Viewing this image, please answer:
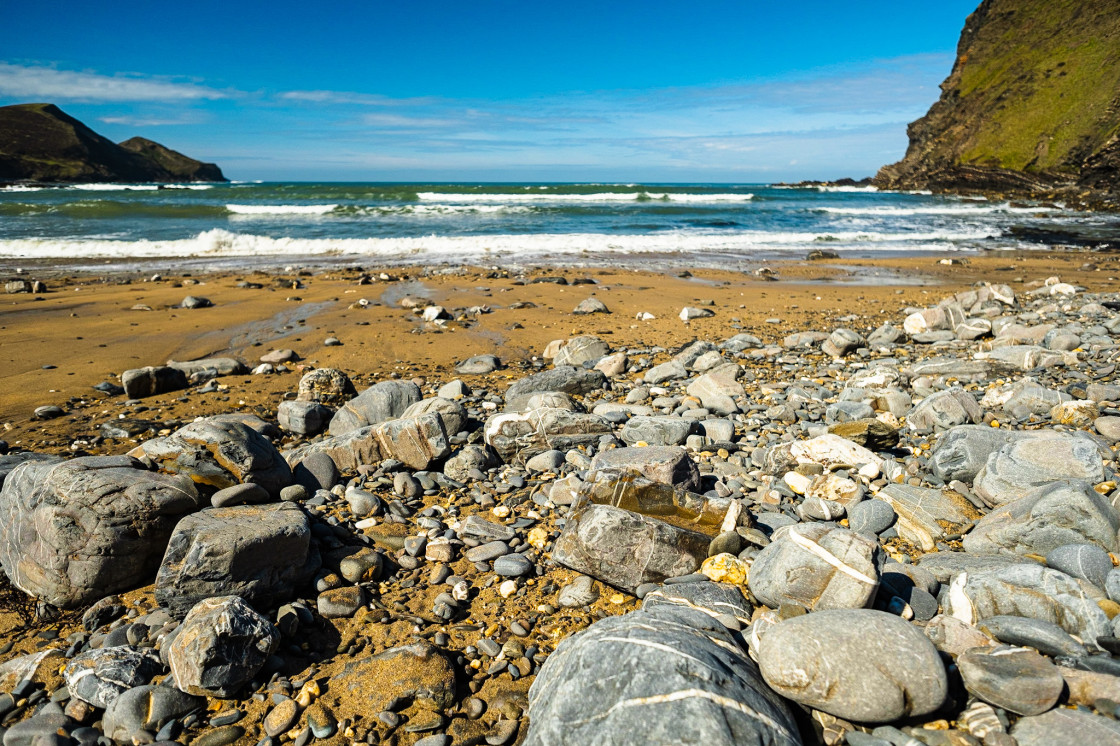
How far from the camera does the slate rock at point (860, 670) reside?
1944 millimetres

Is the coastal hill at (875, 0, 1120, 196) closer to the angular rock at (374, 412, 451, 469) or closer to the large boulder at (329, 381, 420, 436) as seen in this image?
the large boulder at (329, 381, 420, 436)

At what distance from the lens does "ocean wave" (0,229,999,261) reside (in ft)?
54.3

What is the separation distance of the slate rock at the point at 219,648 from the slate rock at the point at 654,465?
187cm

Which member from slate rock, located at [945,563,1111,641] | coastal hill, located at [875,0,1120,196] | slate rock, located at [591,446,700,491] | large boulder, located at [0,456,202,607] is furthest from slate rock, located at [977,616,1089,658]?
coastal hill, located at [875,0,1120,196]

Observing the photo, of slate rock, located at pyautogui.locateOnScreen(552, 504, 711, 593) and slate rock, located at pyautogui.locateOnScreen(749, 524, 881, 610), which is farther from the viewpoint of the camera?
slate rock, located at pyautogui.locateOnScreen(552, 504, 711, 593)

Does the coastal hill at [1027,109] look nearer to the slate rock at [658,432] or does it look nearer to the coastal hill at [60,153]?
the slate rock at [658,432]

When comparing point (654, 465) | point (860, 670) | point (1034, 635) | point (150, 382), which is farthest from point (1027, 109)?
point (150, 382)

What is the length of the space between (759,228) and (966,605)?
2606 cm

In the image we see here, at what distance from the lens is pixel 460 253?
1708 centimetres

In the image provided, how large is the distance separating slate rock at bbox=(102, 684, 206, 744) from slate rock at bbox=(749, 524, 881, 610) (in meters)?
2.41

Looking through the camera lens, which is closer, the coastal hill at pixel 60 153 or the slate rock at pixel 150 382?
the slate rock at pixel 150 382

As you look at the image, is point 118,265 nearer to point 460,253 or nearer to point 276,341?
point 460,253

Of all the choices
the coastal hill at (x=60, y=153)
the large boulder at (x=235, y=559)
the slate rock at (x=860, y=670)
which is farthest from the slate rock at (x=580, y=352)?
the coastal hill at (x=60, y=153)

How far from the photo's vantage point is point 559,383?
19.0 ft
